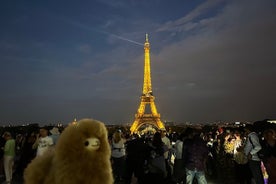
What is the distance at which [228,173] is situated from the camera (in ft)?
46.2

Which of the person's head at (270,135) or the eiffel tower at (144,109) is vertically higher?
the eiffel tower at (144,109)

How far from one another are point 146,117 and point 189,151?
222 ft

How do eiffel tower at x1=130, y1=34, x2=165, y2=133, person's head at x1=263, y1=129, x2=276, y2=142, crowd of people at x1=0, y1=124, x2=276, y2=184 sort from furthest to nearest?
1. eiffel tower at x1=130, y1=34, x2=165, y2=133
2. crowd of people at x1=0, y1=124, x2=276, y2=184
3. person's head at x1=263, y1=129, x2=276, y2=142

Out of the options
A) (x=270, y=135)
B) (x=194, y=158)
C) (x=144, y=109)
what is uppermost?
(x=144, y=109)

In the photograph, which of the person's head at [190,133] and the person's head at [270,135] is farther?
the person's head at [190,133]

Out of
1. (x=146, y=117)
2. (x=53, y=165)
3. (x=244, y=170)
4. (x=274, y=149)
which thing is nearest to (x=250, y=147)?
(x=274, y=149)

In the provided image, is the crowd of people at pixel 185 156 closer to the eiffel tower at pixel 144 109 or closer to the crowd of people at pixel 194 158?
the crowd of people at pixel 194 158

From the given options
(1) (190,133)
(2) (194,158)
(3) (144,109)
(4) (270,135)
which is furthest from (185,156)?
(3) (144,109)

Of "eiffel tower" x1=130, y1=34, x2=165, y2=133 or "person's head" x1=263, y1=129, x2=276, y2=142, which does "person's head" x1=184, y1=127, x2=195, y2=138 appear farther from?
"eiffel tower" x1=130, y1=34, x2=165, y2=133

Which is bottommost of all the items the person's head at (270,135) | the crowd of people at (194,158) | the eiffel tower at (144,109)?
the crowd of people at (194,158)

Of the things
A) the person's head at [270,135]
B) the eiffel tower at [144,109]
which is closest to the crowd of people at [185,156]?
the person's head at [270,135]

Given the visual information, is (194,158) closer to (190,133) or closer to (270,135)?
(190,133)

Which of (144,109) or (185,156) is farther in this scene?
(144,109)

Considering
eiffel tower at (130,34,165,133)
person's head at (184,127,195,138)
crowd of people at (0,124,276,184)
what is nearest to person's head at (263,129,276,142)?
crowd of people at (0,124,276,184)
